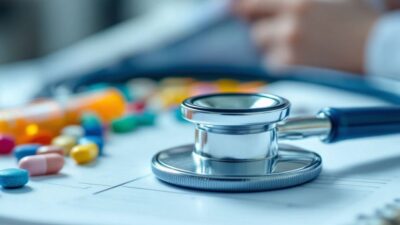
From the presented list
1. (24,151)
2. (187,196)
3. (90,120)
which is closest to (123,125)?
(90,120)

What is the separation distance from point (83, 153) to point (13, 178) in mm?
83

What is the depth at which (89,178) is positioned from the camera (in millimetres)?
451

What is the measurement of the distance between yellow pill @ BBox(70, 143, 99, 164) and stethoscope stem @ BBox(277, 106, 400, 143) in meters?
0.14

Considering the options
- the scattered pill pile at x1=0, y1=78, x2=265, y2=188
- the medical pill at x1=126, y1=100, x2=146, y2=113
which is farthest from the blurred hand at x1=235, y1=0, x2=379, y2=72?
the medical pill at x1=126, y1=100, x2=146, y2=113

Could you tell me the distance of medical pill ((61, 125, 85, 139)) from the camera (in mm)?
581

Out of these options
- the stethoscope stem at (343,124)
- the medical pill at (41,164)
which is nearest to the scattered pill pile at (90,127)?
the medical pill at (41,164)

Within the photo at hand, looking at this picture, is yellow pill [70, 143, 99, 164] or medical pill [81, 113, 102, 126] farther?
medical pill [81, 113, 102, 126]

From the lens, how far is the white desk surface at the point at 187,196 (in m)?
0.36

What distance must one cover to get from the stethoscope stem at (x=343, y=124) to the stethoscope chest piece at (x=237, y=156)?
2 centimetres

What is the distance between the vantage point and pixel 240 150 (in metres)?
0.43

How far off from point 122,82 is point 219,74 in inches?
5.3

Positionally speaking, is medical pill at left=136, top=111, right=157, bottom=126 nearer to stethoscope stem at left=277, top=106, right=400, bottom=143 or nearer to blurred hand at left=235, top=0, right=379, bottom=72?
stethoscope stem at left=277, top=106, right=400, bottom=143

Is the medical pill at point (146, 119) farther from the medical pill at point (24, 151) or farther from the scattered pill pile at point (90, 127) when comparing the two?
the medical pill at point (24, 151)

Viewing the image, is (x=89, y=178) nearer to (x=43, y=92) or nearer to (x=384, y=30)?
(x=43, y=92)
